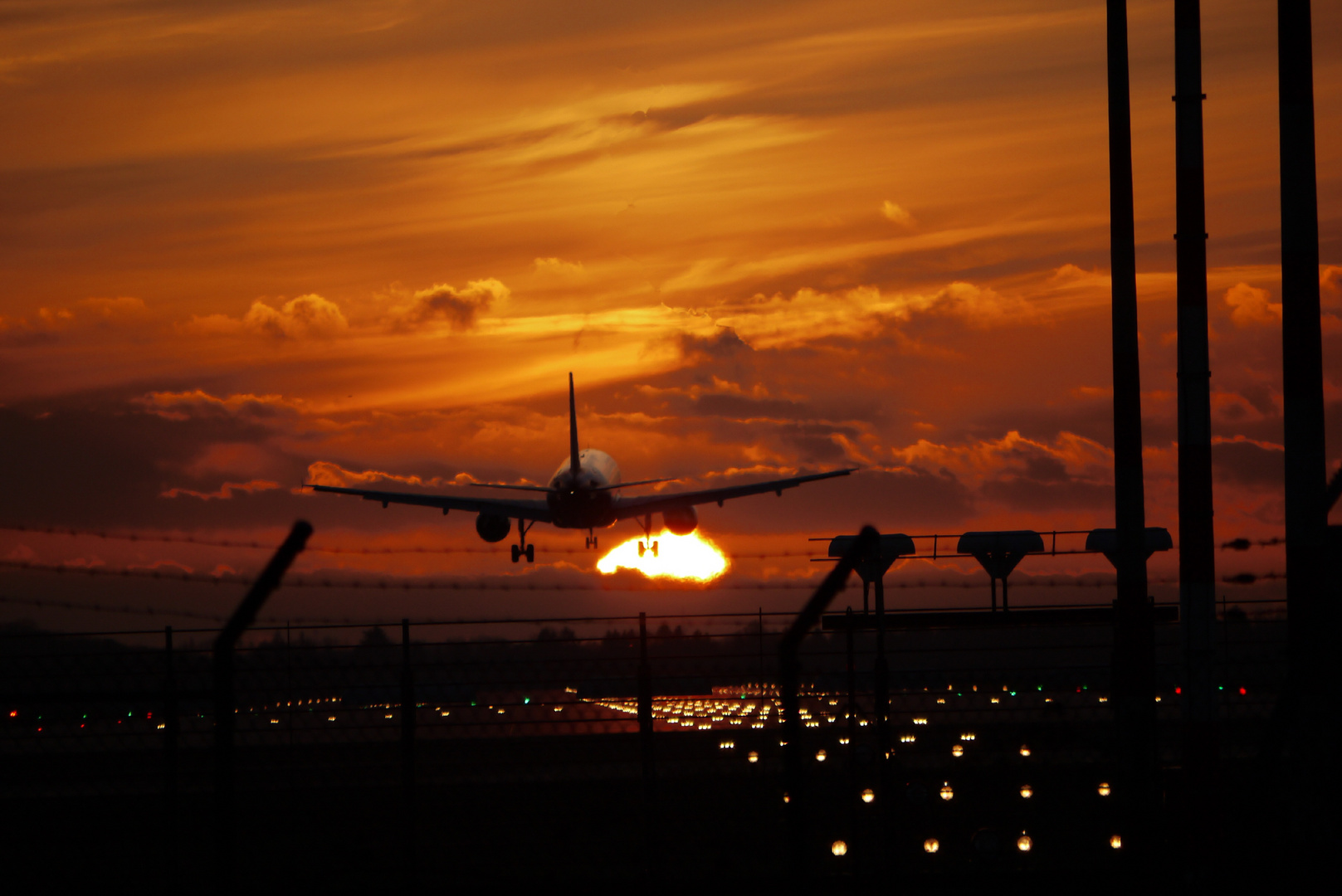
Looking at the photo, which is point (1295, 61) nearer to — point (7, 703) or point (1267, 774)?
point (1267, 774)

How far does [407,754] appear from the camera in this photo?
13.0m

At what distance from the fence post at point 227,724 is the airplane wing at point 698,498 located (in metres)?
57.9

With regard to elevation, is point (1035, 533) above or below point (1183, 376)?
below

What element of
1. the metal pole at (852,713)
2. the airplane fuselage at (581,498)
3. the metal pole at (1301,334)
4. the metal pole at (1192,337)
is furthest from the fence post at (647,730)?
the airplane fuselage at (581,498)

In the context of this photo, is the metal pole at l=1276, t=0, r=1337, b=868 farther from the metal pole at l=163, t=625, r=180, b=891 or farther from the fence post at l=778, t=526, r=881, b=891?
the metal pole at l=163, t=625, r=180, b=891

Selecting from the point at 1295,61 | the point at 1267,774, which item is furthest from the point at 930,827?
the point at 1295,61

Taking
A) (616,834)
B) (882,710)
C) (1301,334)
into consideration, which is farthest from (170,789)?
(1301,334)

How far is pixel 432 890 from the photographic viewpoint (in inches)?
393

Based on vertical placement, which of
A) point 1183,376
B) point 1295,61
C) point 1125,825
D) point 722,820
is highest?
point 1295,61

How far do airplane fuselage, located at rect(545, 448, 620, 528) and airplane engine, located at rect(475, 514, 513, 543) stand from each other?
3710mm

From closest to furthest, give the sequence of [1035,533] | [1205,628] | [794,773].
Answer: [794,773], [1205,628], [1035,533]

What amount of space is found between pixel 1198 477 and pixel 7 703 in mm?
16669

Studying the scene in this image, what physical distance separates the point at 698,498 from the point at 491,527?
11.4 metres

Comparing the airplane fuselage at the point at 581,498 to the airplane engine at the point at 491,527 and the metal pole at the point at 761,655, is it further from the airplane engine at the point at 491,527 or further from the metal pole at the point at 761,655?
the metal pole at the point at 761,655
